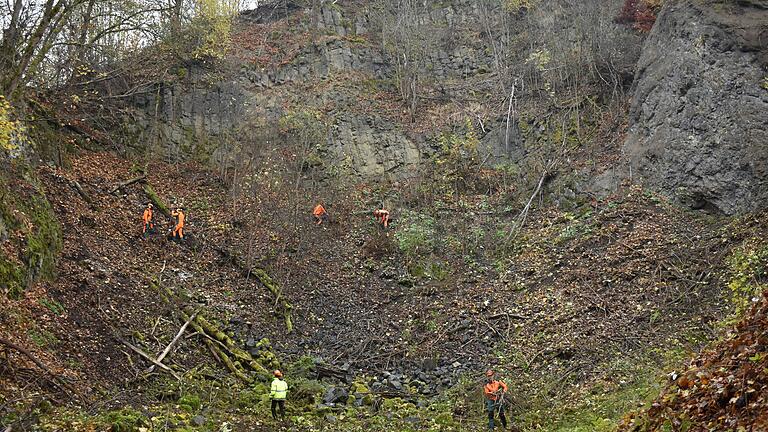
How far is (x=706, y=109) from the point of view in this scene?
17.4m

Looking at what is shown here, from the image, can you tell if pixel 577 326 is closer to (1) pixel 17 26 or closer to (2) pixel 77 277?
(2) pixel 77 277

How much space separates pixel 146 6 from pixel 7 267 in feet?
28.5

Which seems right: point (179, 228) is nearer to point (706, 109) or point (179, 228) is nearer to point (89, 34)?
point (89, 34)

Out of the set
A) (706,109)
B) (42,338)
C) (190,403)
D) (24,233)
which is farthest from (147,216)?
(706,109)

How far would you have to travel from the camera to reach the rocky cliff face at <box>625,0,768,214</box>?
16250 mm

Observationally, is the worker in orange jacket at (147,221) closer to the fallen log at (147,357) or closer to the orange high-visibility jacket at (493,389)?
the fallen log at (147,357)

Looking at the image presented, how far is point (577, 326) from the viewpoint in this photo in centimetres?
1388

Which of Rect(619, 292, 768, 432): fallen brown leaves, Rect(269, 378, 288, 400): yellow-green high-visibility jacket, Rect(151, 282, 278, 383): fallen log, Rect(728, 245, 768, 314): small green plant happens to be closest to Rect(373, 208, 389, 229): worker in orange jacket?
Rect(151, 282, 278, 383): fallen log

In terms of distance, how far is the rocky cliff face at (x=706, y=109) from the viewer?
1625 centimetres

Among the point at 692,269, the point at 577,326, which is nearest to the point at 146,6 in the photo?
the point at 577,326

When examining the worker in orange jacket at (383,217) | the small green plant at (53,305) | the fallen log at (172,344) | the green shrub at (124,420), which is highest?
the small green plant at (53,305)

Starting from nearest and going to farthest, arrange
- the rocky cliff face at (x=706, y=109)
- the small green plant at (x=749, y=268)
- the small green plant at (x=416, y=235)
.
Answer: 1. the small green plant at (x=749, y=268)
2. the rocky cliff face at (x=706, y=109)
3. the small green plant at (x=416, y=235)

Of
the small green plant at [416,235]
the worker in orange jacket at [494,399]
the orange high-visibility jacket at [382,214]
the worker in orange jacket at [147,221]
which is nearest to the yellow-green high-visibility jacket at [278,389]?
the worker in orange jacket at [494,399]

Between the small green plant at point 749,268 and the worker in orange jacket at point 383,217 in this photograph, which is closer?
the small green plant at point 749,268
